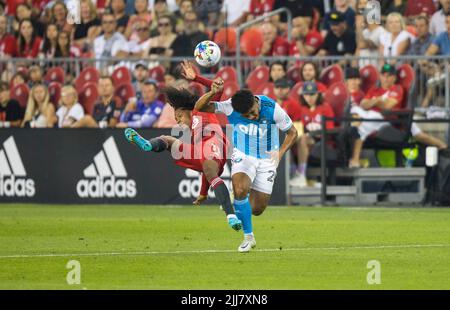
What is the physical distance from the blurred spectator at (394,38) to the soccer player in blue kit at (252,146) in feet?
31.5

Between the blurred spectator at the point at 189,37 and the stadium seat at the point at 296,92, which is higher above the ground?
the blurred spectator at the point at 189,37

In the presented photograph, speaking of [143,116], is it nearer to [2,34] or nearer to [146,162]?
[146,162]

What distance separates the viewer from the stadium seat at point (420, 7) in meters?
26.0

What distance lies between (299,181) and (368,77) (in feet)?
8.52

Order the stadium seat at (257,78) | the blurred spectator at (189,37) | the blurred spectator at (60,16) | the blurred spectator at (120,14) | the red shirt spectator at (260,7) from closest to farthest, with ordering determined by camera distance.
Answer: the stadium seat at (257,78), the blurred spectator at (189,37), the red shirt spectator at (260,7), the blurred spectator at (120,14), the blurred spectator at (60,16)

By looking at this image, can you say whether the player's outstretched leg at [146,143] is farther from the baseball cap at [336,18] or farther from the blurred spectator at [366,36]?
the baseball cap at [336,18]

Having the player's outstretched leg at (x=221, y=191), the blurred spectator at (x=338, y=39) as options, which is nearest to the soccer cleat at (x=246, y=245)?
the player's outstretched leg at (x=221, y=191)

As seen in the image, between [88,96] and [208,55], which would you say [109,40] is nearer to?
[88,96]

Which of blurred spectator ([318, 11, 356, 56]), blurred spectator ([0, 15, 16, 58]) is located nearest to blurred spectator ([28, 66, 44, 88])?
blurred spectator ([0, 15, 16, 58])

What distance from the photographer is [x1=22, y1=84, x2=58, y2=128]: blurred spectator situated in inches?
1084

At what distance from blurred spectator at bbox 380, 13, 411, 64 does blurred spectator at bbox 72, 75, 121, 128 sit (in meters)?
5.69

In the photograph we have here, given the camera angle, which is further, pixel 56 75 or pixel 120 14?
pixel 120 14

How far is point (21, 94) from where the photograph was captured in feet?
92.3

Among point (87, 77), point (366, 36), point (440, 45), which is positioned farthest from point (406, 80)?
point (87, 77)
